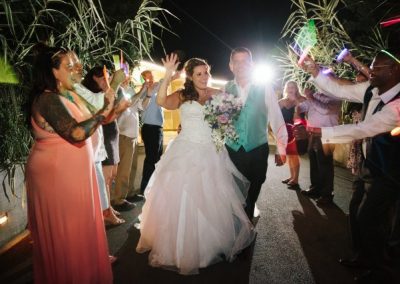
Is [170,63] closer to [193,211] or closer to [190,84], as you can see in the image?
[190,84]

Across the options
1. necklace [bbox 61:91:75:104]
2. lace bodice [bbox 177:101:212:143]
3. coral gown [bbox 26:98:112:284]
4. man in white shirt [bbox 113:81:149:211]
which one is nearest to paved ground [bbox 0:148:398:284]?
man in white shirt [bbox 113:81:149:211]

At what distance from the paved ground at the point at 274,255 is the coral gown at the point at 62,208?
0.91m

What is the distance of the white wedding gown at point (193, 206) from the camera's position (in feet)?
11.7

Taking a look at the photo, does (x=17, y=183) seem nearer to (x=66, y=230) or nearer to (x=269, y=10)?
(x=66, y=230)

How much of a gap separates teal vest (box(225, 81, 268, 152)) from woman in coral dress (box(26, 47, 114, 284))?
1.94 meters

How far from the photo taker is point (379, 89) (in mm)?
3316

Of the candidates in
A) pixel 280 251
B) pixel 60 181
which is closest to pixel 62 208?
pixel 60 181

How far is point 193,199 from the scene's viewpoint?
144 inches

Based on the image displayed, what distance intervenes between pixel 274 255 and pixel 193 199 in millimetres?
1234

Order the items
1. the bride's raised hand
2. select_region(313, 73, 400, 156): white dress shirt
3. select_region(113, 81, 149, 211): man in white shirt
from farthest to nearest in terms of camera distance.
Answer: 1. select_region(113, 81, 149, 211): man in white shirt
2. the bride's raised hand
3. select_region(313, 73, 400, 156): white dress shirt

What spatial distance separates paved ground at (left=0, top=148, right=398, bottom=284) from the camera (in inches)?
136

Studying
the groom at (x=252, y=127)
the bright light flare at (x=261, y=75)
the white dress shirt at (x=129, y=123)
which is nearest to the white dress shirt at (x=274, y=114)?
the groom at (x=252, y=127)

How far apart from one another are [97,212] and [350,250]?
313 centimetres

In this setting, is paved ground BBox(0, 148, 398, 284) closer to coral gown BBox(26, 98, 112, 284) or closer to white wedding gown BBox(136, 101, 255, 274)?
white wedding gown BBox(136, 101, 255, 274)
